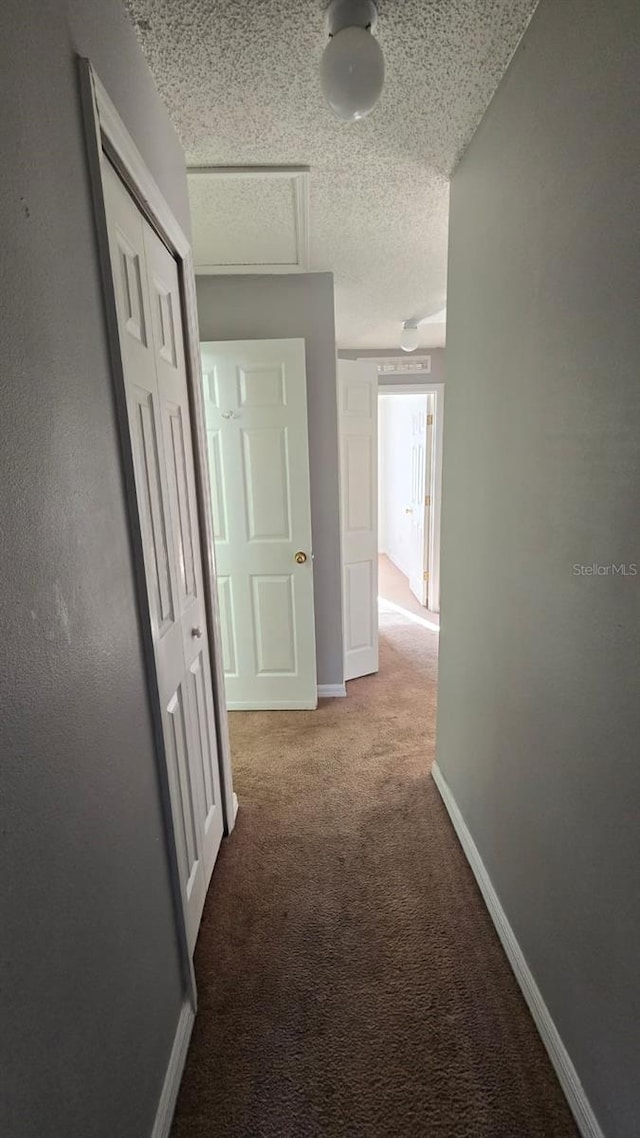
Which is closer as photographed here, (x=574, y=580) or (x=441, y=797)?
(x=574, y=580)

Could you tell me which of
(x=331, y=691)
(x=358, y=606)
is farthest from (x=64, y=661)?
(x=358, y=606)

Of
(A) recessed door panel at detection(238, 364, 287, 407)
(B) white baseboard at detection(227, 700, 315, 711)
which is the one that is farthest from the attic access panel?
(B) white baseboard at detection(227, 700, 315, 711)

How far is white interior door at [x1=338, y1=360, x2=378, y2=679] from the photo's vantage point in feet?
9.67

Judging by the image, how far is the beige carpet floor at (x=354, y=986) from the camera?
1.06 metres

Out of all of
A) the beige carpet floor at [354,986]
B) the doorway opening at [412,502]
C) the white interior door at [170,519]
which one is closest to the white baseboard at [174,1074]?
the beige carpet floor at [354,986]

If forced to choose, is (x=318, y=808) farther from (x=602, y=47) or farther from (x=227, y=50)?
(x=227, y=50)

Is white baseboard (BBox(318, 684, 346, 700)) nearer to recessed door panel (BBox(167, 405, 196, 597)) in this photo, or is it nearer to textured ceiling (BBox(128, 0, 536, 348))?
recessed door panel (BBox(167, 405, 196, 597))

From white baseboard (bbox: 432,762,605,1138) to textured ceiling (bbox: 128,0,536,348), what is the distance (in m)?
2.35

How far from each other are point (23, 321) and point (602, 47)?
43.4 inches

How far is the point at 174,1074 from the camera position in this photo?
1.09 m

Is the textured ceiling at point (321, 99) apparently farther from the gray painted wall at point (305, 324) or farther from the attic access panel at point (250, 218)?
the gray painted wall at point (305, 324)

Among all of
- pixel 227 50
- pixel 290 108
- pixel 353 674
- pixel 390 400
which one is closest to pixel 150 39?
pixel 227 50

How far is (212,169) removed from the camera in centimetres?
166

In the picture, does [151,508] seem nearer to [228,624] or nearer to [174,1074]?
[174,1074]
